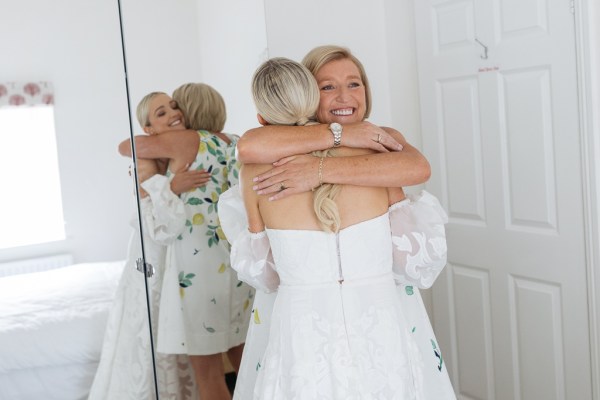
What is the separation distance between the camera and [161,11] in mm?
2408

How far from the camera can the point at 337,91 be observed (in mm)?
2014

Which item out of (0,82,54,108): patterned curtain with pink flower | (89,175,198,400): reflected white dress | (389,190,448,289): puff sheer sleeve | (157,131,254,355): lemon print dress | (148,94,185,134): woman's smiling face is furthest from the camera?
(157,131,254,355): lemon print dress

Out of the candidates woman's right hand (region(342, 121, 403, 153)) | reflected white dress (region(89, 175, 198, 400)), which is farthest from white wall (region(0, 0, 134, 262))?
woman's right hand (region(342, 121, 403, 153))

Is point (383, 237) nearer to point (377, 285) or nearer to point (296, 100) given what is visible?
point (377, 285)

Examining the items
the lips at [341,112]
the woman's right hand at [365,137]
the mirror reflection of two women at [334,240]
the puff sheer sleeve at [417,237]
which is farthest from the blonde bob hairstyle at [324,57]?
the puff sheer sleeve at [417,237]

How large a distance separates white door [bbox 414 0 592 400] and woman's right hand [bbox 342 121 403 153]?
36.8 inches

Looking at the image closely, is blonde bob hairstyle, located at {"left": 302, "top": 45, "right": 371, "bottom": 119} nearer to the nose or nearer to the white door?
the nose

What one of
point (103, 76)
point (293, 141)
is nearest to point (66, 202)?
point (103, 76)

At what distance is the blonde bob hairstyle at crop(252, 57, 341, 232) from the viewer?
1816 mm

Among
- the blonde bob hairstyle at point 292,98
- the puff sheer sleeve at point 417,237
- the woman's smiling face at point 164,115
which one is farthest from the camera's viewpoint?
the woman's smiling face at point 164,115

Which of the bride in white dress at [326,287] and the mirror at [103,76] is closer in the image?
the bride in white dress at [326,287]

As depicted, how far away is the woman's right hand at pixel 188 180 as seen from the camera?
2.50 meters

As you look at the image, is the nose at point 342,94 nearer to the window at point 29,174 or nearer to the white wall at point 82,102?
the white wall at point 82,102

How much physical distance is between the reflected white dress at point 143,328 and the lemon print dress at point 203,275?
0.13ft
